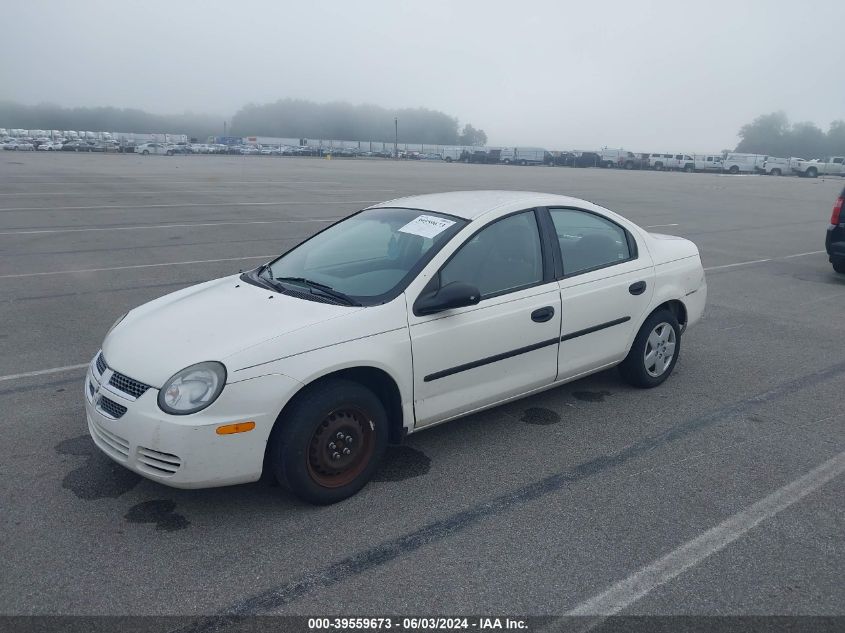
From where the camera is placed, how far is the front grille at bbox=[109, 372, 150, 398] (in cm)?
351

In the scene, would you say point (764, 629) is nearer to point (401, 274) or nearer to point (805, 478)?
point (805, 478)

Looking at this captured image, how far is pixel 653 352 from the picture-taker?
548cm

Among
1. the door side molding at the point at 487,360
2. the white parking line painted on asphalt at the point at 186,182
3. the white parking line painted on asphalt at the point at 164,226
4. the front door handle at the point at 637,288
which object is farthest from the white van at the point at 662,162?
the door side molding at the point at 487,360

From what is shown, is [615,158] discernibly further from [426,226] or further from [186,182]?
[426,226]

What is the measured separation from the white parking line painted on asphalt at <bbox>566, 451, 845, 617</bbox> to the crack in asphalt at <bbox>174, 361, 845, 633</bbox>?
76cm

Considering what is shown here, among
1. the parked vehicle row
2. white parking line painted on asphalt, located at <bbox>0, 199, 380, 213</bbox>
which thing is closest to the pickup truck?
the parked vehicle row

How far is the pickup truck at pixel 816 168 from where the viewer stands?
5931cm

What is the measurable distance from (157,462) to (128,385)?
17.1 inches

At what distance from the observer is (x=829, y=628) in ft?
9.36

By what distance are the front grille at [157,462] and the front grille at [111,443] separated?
0.36ft

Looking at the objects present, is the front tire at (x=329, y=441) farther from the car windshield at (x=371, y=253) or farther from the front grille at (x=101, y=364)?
the front grille at (x=101, y=364)

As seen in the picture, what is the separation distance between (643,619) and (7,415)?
4.17m

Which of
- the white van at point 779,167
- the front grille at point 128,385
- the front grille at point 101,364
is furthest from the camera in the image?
the white van at point 779,167

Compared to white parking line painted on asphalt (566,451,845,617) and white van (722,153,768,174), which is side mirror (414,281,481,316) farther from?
white van (722,153,768,174)
